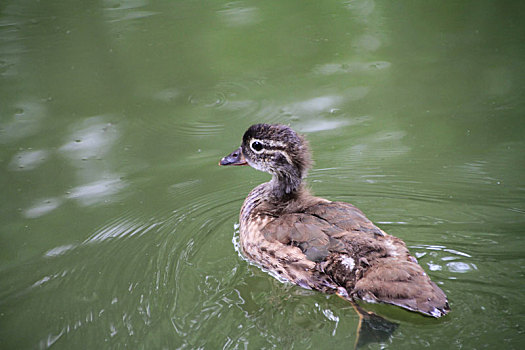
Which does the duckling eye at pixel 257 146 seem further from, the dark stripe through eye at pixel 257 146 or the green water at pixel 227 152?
the green water at pixel 227 152

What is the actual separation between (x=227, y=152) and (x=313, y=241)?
1.88m

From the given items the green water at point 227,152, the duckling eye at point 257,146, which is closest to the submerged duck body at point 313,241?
the duckling eye at point 257,146

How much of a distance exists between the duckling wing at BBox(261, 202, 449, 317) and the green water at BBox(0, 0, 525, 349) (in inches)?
A: 5.9

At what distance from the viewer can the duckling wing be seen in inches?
127

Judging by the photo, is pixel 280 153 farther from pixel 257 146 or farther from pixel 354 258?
pixel 354 258

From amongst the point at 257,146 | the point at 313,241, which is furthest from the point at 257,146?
the point at 313,241

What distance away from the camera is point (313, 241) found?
3676 millimetres

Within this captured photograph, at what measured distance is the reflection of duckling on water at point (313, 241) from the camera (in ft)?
Result: 10.7

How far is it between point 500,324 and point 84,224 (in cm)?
331

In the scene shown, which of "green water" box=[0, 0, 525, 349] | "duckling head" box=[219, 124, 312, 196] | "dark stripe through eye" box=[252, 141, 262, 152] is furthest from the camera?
"dark stripe through eye" box=[252, 141, 262, 152]

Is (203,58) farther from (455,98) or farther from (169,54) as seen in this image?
(455,98)

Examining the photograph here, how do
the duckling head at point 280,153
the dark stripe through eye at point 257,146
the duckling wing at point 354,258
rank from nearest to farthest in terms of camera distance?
the duckling wing at point 354,258 < the duckling head at point 280,153 < the dark stripe through eye at point 257,146

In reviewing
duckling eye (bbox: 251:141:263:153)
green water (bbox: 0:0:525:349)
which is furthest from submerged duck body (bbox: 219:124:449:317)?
green water (bbox: 0:0:525:349)

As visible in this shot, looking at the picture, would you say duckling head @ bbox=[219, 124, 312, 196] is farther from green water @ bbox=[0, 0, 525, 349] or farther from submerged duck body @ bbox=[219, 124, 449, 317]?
green water @ bbox=[0, 0, 525, 349]
